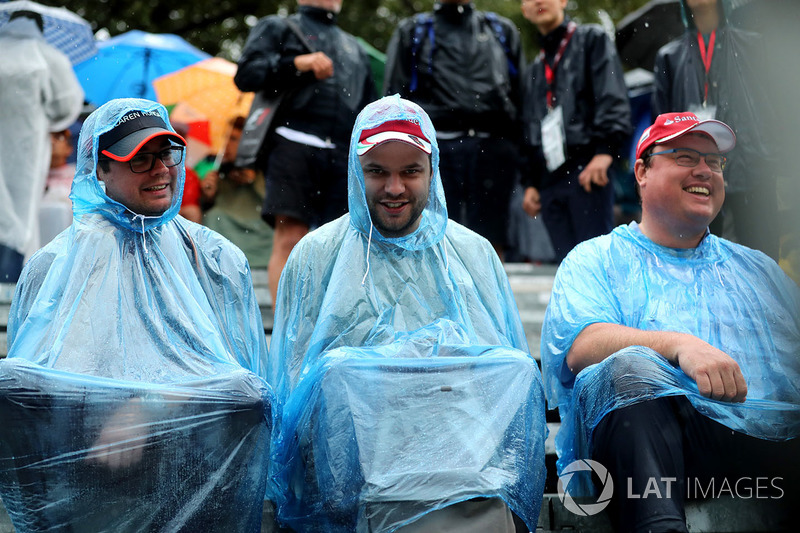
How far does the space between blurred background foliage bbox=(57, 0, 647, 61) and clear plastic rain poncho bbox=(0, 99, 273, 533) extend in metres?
8.87

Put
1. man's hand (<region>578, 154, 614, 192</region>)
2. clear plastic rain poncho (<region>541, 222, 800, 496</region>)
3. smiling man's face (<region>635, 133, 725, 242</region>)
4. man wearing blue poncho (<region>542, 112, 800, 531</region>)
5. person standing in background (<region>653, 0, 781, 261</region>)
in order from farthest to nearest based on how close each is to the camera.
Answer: man's hand (<region>578, 154, 614, 192</region>) → person standing in background (<region>653, 0, 781, 261</region>) → smiling man's face (<region>635, 133, 725, 242</region>) → clear plastic rain poncho (<region>541, 222, 800, 496</region>) → man wearing blue poncho (<region>542, 112, 800, 531</region>)

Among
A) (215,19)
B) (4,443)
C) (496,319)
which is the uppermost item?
(215,19)

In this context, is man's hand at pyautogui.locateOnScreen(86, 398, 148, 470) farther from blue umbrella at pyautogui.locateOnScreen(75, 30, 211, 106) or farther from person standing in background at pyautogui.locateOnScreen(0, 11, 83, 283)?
blue umbrella at pyautogui.locateOnScreen(75, 30, 211, 106)

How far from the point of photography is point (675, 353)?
9.46 ft

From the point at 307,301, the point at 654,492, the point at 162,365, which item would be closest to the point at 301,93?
the point at 307,301

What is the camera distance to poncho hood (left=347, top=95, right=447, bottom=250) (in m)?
3.29

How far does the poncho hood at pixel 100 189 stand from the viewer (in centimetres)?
312

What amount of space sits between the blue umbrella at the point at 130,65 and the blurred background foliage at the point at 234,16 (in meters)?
3.73

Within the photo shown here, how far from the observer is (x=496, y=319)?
3215mm

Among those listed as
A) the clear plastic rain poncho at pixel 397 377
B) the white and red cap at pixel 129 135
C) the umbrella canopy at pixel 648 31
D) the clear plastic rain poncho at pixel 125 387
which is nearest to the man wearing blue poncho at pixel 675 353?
the clear plastic rain poncho at pixel 397 377

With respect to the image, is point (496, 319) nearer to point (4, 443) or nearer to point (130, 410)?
point (130, 410)

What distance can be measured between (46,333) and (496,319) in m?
1.40

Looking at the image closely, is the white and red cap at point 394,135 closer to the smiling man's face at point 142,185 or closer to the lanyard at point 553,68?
the smiling man's face at point 142,185

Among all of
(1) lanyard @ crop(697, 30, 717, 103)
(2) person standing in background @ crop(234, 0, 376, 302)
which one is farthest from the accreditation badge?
(2) person standing in background @ crop(234, 0, 376, 302)
